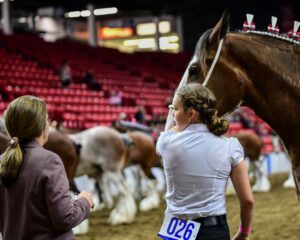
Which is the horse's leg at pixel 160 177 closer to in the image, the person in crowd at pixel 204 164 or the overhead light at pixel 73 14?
the person in crowd at pixel 204 164

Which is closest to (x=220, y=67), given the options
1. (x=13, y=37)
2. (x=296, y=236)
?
(x=296, y=236)

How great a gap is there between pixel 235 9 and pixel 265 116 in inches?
1157

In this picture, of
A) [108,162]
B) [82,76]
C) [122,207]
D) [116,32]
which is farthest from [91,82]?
[116,32]

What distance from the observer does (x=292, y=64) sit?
3.53m

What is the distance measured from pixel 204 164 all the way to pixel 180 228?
327 millimetres

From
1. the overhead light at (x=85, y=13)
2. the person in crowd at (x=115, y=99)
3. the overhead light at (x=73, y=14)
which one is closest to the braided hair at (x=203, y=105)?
the person in crowd at (x=115, y=99)

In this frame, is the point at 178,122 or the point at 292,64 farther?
the point at 292,64

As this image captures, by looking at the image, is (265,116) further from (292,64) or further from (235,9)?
(235,9)

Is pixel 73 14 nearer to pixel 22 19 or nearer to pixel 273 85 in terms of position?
pixel 22 19

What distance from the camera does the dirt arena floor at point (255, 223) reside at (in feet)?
25.4

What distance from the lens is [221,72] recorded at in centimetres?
352

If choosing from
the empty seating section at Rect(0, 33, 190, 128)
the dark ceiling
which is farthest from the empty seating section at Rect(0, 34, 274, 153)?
the dark ceiling

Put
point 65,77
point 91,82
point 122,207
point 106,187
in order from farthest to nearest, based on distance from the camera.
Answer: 1. point 91,82
2. point 65,77
3. point 106,187
4. point 122,207

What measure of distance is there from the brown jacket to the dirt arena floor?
5085mm
